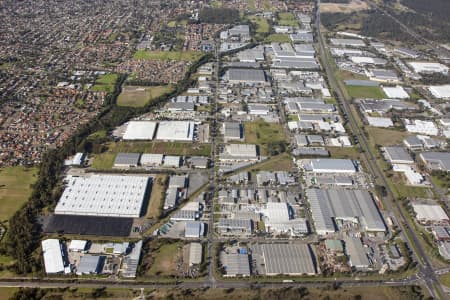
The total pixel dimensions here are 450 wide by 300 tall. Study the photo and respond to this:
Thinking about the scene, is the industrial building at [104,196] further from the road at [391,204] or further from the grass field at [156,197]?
the road at [391,204]

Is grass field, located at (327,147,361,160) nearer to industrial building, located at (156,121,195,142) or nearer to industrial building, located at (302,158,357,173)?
industrial building, located at (302,158,357,173)

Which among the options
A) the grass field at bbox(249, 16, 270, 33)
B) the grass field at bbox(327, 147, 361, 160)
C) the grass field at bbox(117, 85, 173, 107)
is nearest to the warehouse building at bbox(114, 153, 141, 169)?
the grass field at bbox(117, 85, 173, 107)

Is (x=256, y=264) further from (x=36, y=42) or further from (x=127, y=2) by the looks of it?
(x=127, y=2)

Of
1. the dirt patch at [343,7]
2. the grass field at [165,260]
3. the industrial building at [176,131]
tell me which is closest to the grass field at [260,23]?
the dirt patch at [343,7]

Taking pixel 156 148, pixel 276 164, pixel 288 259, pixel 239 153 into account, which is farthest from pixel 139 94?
pixel 288 259

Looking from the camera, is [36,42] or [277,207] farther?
[36,42]

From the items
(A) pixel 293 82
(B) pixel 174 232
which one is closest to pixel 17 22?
(A) pixel 293 82

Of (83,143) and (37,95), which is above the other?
(37,95)
